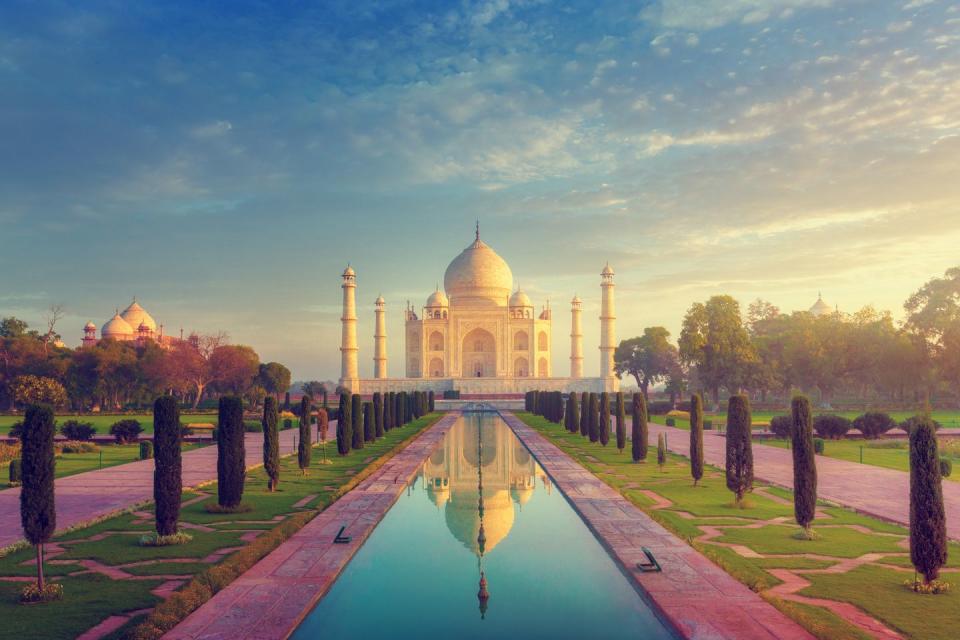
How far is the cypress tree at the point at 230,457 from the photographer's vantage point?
10.4 metres

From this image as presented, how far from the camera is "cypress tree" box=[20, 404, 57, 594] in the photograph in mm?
6805

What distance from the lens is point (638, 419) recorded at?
1596cm

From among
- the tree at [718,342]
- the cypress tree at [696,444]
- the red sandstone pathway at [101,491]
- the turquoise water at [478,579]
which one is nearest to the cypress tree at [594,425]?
the cypress tree at [696,444]

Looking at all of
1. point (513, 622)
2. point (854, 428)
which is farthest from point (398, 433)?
point (513, 622)

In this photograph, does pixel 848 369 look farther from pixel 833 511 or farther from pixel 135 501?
pixel 135 501

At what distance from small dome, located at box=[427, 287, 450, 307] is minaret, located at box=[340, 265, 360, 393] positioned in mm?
8973

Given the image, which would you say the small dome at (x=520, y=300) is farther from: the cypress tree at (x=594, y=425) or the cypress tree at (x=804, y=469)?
the cypress tree at (x=804, y=469)

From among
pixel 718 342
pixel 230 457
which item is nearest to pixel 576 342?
pixel 718 342

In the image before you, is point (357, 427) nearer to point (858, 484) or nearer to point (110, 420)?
point (858, 484)

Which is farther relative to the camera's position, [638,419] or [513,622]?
[638,419]

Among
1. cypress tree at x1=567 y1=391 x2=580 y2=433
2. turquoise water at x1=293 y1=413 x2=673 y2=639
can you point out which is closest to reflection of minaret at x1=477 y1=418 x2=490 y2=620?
turquoise water at x1=293 y1=413 x2=673 y2=639

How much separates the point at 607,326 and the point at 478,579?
44300 millimetres

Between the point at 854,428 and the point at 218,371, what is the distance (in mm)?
31903

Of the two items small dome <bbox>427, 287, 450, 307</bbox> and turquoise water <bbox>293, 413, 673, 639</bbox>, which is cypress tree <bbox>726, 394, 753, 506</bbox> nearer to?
turquoise water <bbox>293, 413, 673, 639</bbox>
